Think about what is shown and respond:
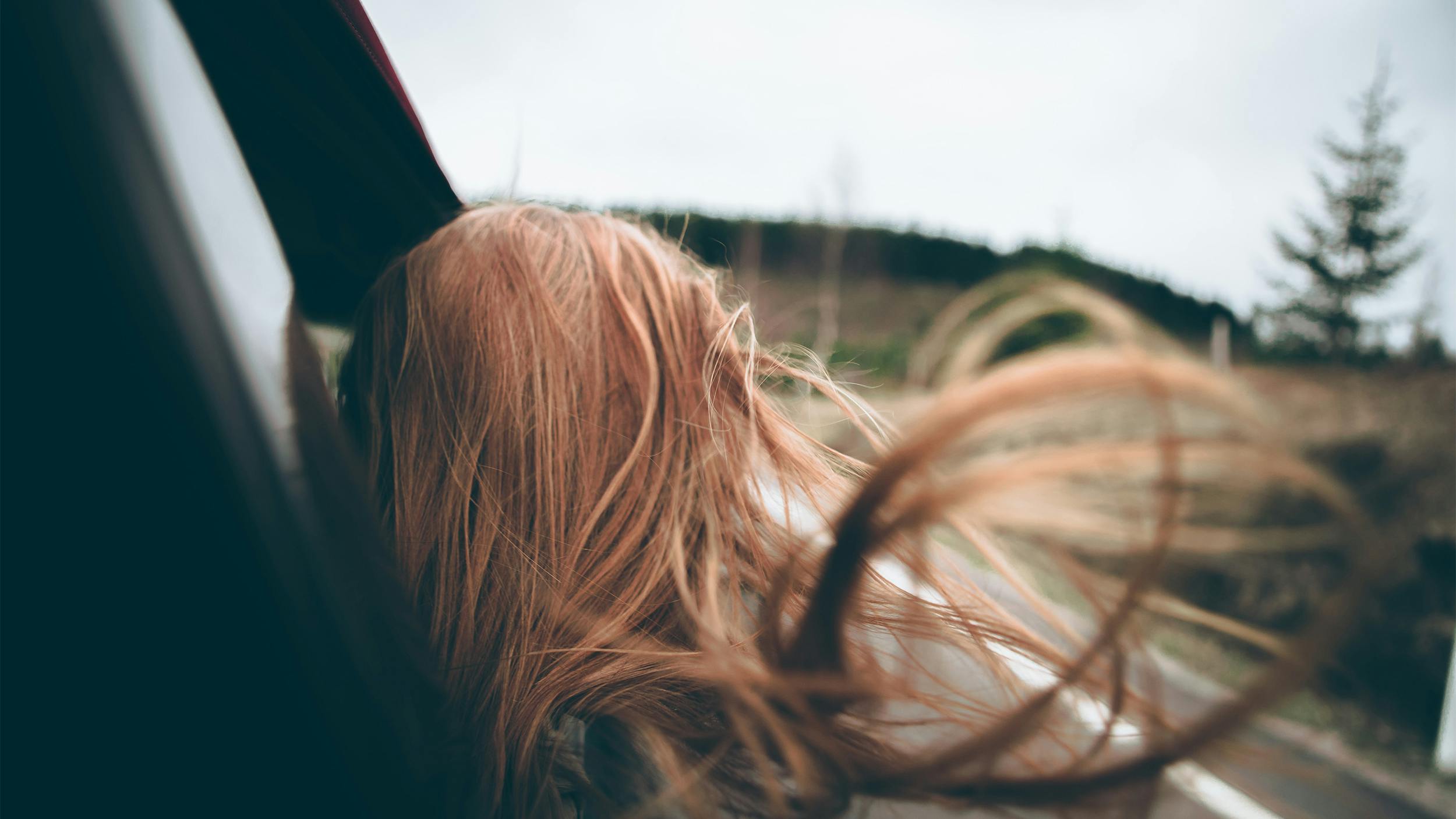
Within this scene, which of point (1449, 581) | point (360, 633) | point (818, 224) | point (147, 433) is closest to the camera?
point (147, 433)

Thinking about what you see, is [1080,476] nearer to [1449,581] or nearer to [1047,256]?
[1449,581]

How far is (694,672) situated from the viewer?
84cm

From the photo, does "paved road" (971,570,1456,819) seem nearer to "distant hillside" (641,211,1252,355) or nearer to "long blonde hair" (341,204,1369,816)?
"long blonde hair" (341,204,1369,816)

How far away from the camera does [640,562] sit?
0.96m

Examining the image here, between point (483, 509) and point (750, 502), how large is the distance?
0.43 m

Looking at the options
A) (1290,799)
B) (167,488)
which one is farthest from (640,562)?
(1290,799)

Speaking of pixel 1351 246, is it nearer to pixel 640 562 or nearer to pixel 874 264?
pixel 874 264

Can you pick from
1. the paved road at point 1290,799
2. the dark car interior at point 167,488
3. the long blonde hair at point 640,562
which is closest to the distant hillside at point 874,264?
the paved road at point 1290,799

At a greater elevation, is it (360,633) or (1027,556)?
(360,633)

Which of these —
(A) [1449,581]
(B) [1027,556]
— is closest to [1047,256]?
(A) [1449,581]

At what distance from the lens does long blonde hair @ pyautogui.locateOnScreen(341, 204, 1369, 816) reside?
2.02 feet

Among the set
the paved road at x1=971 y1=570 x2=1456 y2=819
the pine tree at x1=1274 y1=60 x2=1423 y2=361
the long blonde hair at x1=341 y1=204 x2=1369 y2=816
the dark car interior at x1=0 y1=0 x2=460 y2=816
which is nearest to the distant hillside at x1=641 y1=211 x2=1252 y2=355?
the pine tree at x1=1274 y1=60 x2=1423 y2=361

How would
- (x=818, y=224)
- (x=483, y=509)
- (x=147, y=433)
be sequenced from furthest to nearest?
(x=818, y=224) → (x=483, y=509) → (x=147, y=433)

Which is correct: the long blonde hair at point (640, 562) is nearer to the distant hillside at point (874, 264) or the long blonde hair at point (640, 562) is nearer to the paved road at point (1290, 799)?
the paved road at point (1290, 799)
